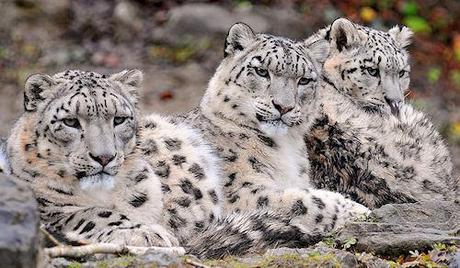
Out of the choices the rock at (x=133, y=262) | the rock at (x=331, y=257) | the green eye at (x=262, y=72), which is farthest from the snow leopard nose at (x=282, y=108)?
the rock at (x=133, y=262)

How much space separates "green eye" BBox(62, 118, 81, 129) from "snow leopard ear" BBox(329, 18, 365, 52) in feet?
11.2

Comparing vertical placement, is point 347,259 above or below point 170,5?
below

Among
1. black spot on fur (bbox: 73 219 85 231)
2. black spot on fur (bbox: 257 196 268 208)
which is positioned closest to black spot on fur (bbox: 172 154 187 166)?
black spot on fur (bbox: 257 196 268 208)

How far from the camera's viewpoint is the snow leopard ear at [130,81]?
7.17m

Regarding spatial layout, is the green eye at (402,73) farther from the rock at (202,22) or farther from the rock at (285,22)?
the rock at (202,22)

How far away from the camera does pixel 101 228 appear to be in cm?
647

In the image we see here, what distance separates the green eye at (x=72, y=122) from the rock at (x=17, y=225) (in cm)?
170

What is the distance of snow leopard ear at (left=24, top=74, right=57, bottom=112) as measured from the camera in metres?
6.87

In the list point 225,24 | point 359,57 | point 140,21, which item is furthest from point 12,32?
point 359,57

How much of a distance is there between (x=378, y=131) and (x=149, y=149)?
1.79 meters

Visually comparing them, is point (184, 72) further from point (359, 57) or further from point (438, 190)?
point (438, 190)

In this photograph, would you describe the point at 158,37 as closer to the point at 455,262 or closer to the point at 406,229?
the point at 406,229

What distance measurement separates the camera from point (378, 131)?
8.34 metres

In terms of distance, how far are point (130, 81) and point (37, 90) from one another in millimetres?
644
